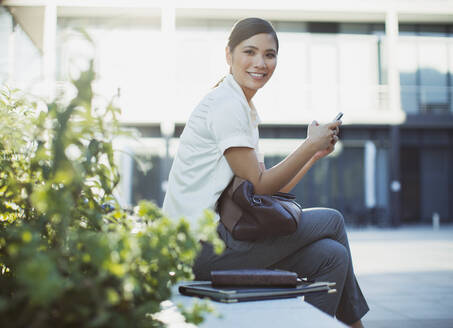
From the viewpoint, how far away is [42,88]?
3.81 ft

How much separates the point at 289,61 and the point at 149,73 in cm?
582

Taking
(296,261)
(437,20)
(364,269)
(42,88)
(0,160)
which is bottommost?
(364,269)

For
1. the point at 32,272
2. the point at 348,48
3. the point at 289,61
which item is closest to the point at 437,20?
the point at 348,48

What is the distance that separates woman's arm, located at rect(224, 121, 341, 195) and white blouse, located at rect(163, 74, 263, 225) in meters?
0.04

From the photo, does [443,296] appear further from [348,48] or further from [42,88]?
[348,48]

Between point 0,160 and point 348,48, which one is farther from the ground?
point 348,48

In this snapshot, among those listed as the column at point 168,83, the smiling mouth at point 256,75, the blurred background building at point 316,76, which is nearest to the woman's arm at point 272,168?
the smiling mouth at point 256,75

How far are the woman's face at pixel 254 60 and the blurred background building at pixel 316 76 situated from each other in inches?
635

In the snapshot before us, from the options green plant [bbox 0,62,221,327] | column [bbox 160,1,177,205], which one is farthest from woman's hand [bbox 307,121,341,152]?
column [bbox 160,1,177,205]

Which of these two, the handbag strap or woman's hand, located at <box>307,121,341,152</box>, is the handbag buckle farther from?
woman's hand, located at <box>307,121,341,152</box>

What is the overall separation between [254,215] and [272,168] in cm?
19

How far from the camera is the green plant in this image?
2.40 ft

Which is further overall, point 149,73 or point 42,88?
point 149,73

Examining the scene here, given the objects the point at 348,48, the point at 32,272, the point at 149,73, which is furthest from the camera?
the point at 348,48
